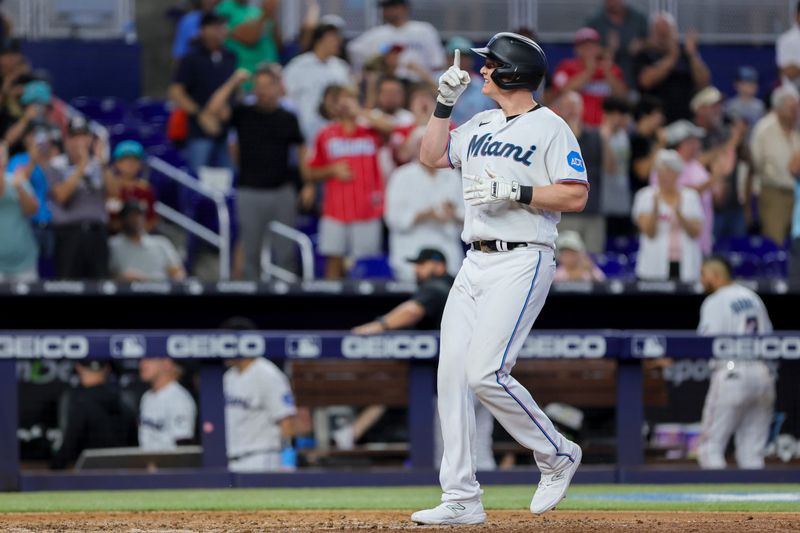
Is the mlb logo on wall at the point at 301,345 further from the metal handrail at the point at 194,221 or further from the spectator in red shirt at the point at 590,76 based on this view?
the spectator in red shirt at the point at 590,76

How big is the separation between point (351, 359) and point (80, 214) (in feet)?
9.44

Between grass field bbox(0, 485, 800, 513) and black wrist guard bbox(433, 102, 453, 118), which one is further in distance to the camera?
grass field bbox(0, 485, 800, 513)

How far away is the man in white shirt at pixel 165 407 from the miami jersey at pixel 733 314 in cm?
335

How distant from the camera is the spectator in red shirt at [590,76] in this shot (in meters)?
12.5

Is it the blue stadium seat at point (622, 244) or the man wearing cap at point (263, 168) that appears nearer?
the man wearing cap at point (263, 168)

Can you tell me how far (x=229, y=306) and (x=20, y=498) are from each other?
10.3 ft

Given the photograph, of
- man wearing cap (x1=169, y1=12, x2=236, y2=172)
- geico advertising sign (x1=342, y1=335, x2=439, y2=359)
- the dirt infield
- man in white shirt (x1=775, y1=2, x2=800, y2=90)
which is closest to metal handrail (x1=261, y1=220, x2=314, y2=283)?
man wearing cap (x1=169, y1=12, x2=236, y2=172)

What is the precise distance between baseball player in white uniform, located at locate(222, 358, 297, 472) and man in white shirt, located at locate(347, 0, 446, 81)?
4.15 m

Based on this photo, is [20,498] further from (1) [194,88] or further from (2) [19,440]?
(1) [194,88]

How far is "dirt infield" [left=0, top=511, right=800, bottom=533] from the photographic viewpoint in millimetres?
5539

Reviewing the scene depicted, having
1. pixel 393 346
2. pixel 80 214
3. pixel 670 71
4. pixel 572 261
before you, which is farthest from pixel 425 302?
pixel 670 71

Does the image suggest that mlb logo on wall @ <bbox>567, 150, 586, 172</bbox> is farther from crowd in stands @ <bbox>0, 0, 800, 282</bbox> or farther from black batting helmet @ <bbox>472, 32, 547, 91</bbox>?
crowd in stands @ <bbox>0, 0, 800, 282</bbox>

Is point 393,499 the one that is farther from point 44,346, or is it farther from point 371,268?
point 371,268

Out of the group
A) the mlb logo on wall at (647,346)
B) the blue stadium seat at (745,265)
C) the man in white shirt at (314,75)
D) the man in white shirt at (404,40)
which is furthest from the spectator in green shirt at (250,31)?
the mlb logo on wall at (647,346)
